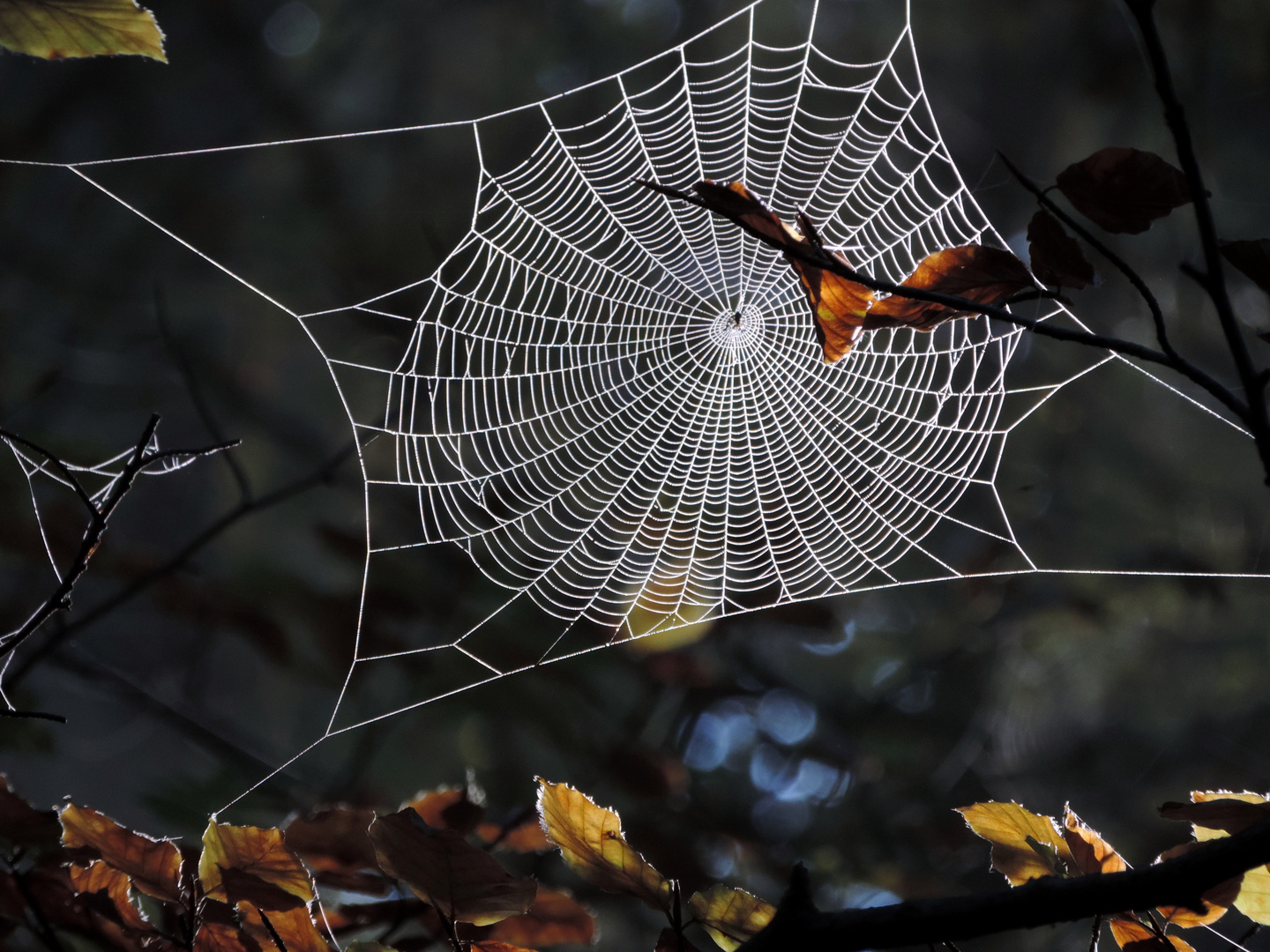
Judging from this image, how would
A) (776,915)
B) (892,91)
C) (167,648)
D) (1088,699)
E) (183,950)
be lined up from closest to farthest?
(776,915) → (183,950) → (167,648) → (892,91) → (1088,699)

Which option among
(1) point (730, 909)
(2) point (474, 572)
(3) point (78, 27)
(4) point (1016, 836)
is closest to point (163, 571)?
(2) point (474, 572)

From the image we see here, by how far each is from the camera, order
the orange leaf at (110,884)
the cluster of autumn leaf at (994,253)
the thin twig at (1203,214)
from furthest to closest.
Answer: the orange leaf at (110,884) < the cluster of autumn leaf at (994,253) < the thin twig at (1203,214)

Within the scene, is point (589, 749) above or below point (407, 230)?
below

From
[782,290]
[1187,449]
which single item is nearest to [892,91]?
[782,290]

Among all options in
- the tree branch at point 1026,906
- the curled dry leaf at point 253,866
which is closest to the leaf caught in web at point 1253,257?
the tree branch at point 1026,906

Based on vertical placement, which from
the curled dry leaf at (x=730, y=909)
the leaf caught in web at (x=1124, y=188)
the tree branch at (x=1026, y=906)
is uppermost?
the leaf caught in web at (x=1124, y=188)

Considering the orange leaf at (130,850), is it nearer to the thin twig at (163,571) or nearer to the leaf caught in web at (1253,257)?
the thin twig at (163,571)

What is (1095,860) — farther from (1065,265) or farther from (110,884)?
(110,884)

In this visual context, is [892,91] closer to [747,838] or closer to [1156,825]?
[747,838]
